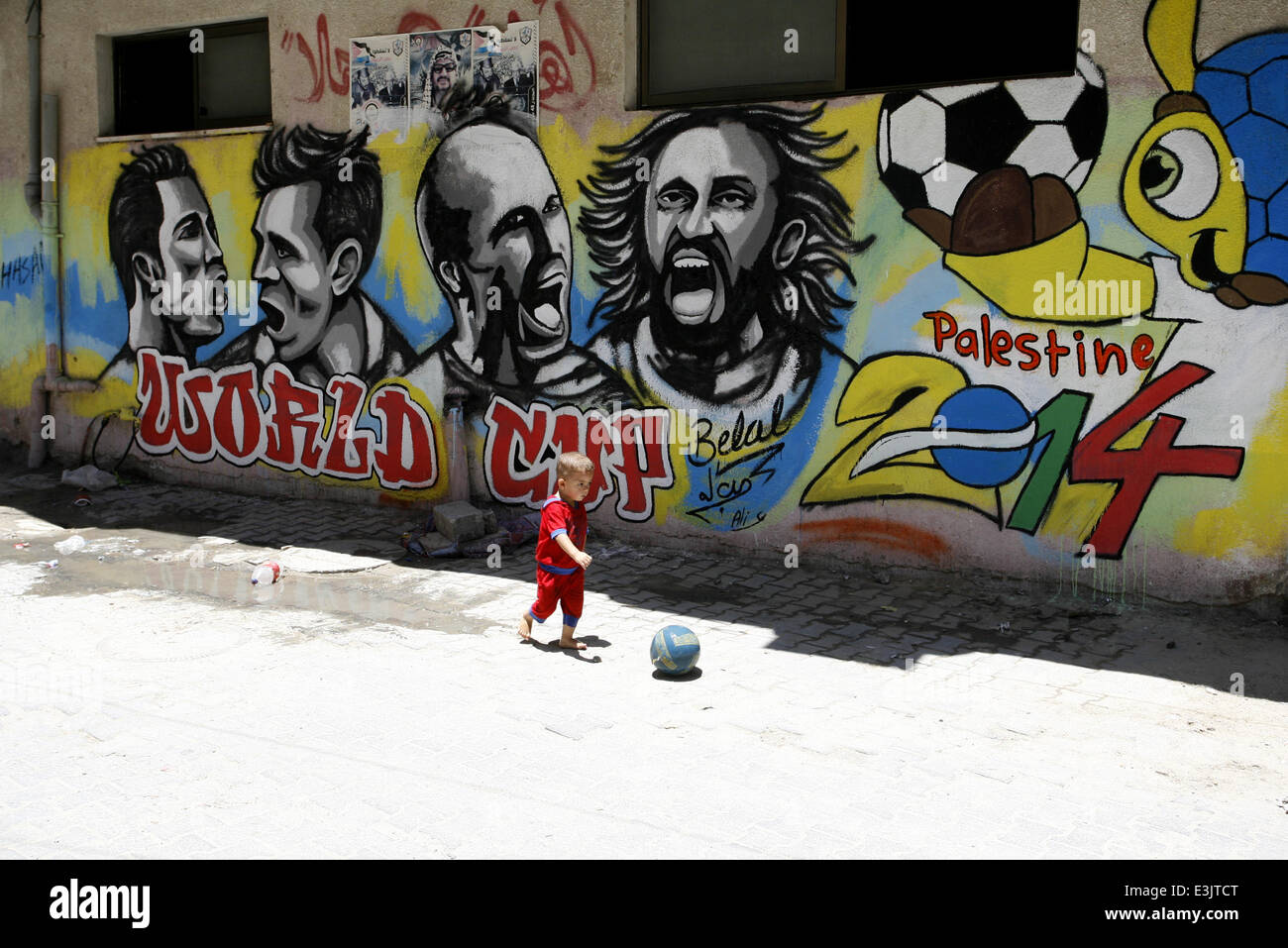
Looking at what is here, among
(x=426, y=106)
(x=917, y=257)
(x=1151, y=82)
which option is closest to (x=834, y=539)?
(x=917, y=257)

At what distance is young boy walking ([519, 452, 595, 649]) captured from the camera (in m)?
5.97

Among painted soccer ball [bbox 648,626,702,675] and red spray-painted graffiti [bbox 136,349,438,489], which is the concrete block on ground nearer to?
red spray-painted graffiti [bbox 136,349,438,489]

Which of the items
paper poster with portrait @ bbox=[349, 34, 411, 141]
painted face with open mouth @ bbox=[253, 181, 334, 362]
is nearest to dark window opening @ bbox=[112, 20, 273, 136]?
painted face with open mouth @ bbox=[253, 181, 334, 362]

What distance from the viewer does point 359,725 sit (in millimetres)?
4871

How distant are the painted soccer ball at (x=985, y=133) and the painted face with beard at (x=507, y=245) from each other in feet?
8.64

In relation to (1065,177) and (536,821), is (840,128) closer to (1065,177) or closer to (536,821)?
(1065,177)

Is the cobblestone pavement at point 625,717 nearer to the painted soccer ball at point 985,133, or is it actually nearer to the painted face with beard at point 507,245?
the painted face with beard at point 507,245

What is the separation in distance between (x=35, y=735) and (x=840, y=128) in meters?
5.87

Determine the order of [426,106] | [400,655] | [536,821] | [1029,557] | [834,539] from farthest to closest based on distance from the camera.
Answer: [426,106]
[834,539]
[1029,557]
[400,655]
[536,821]

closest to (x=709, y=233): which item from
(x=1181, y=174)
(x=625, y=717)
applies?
(x=1181, y=174)

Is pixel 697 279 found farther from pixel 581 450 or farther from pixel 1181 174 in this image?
pixel 1181 174

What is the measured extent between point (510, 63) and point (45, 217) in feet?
17.5

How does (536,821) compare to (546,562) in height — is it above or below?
below

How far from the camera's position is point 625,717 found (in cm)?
503
